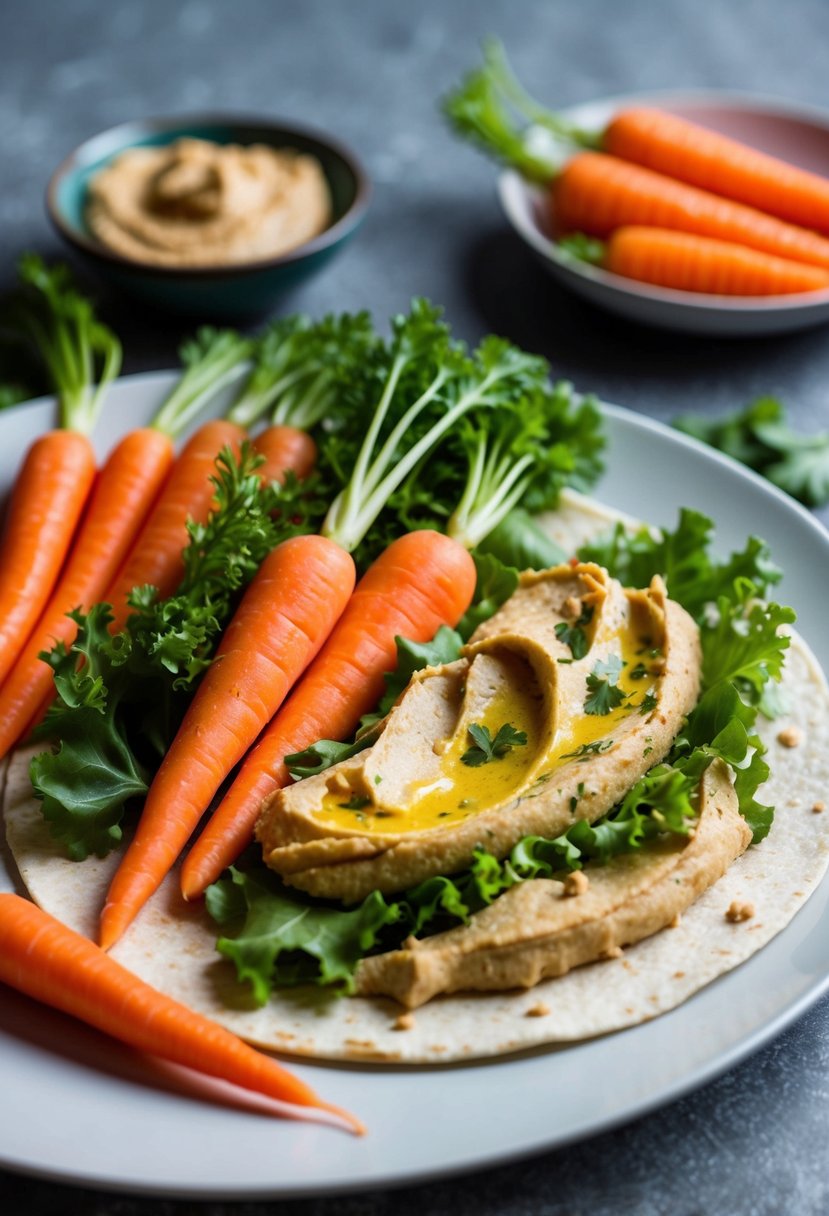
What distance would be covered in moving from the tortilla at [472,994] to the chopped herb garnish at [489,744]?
549 millimetres

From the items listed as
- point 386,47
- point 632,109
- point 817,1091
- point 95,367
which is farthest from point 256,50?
point 817,1091

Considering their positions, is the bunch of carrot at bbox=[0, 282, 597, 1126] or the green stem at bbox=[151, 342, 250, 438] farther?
the green stem at bbox=[151, 342, 250, 438]

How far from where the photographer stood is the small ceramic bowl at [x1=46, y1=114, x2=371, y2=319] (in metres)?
4.84

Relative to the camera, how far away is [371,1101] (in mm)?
2510

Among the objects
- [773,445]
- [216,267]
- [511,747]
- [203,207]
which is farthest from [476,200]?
[511,747]

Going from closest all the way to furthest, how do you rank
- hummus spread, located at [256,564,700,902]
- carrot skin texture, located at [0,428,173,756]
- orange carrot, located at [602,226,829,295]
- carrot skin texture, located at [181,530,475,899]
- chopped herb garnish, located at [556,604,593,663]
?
hummus spread, located at [256,564,700,902] → carrot skin texture, located at [181,530,475,899] → chopped herb garnish, located at [556,604,593,663] → carrot skin texture, located at [0,428,173,756] → orange carrot, located at [602,226,829,295]

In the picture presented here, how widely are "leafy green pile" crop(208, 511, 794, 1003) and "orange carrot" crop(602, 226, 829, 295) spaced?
2.06 metres

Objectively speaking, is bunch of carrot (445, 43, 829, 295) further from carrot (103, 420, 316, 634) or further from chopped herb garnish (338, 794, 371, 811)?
chopped herb garnish (338, 794, 371, 811)

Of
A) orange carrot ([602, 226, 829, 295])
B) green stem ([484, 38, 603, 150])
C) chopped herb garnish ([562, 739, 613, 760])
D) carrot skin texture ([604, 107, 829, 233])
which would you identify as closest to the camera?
chopped herb garnish ([562, 739, 613, 760])

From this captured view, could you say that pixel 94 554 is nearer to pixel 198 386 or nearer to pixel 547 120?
pixel 198 386

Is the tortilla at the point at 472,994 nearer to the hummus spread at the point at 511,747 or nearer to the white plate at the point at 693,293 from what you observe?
the hummus spread at the point at 511,747

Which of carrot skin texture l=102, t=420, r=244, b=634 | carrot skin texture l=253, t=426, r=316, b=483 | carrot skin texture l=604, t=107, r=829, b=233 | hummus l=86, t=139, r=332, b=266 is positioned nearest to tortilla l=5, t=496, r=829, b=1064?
carrot skin texture l=102, t=420, r=244, b=634

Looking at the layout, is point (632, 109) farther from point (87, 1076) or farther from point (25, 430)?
point (87, 1076)

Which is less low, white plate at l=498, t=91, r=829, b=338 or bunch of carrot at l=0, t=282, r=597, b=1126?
white plate at l=498, t=91, r=829, b=338
